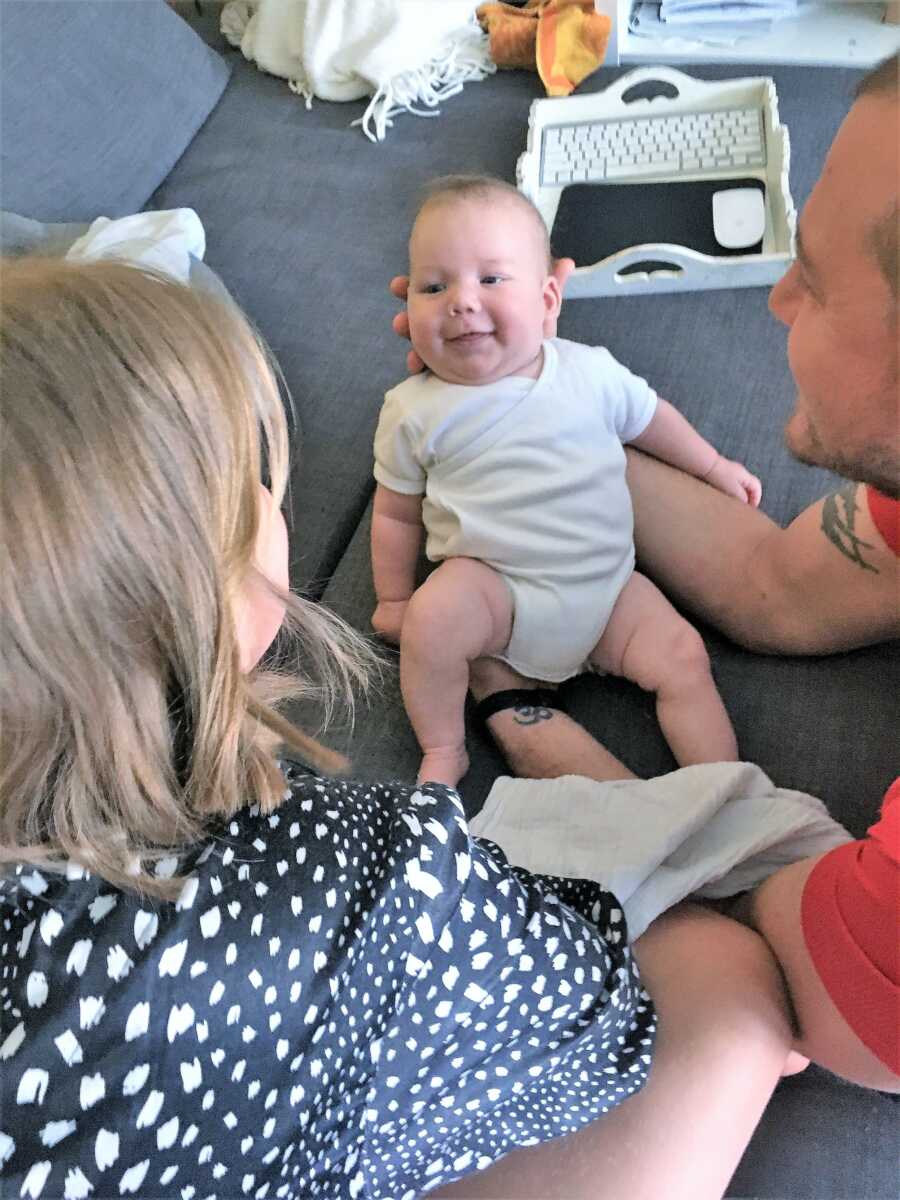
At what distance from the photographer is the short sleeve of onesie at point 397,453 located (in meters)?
1.17

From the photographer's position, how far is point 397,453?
3.84 feet

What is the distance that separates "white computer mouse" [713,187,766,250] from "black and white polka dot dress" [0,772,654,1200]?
993 mm

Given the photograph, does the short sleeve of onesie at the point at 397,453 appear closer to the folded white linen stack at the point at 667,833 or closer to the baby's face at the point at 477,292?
the baby's face at the point at 477,292

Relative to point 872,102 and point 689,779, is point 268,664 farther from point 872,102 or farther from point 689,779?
point 872,102

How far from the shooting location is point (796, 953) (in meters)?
0.80

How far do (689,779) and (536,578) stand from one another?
1.00 feet

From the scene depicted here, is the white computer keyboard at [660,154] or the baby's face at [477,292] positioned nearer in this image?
the baby's face at [477,292]

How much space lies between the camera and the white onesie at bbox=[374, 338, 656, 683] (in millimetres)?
1091

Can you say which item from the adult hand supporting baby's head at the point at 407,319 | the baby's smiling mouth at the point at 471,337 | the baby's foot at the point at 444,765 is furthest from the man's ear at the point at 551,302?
the baby's foot at the point at 444,765

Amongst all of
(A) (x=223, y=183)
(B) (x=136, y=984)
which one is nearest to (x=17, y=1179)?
(B) (x=136, y=984)

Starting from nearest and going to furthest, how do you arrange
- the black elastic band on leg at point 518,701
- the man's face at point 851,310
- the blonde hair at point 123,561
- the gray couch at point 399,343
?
the blonde hair at point 123,561 < the man's face at point 851,310 < the gray couch at point 399,343 < the black elastic band on leg at point 518,701

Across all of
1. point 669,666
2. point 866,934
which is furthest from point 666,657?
point 866,934

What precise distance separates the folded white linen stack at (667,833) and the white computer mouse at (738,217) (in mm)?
822

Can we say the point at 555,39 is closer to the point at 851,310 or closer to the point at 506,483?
the point at 506,483
